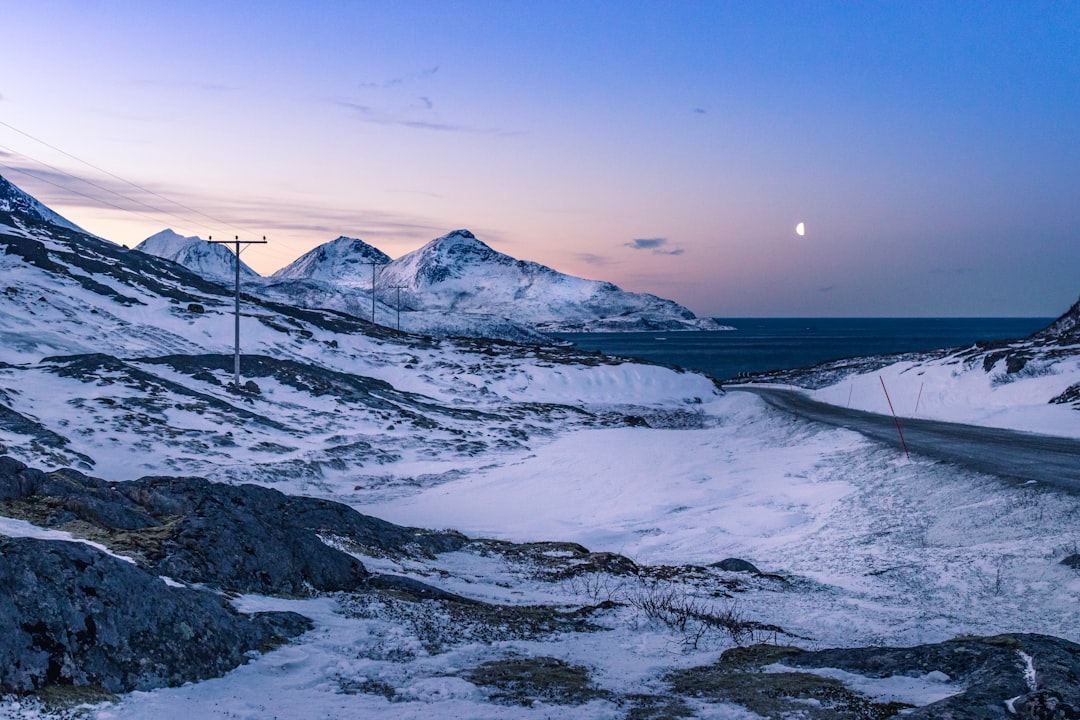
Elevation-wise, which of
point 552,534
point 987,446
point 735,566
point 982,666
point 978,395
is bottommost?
point 552,534

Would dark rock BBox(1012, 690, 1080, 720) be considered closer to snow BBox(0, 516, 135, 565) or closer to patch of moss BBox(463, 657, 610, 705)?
patch of moss BBox(463, 657, 610, 705)

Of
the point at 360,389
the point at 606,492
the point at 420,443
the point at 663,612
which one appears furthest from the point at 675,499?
the point at 360,389

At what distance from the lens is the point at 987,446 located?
25500 millimetres

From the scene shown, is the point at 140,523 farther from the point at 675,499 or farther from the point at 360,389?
the point at 360,389

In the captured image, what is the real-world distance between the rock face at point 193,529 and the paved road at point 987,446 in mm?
17314

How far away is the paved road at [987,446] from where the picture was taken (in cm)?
1983

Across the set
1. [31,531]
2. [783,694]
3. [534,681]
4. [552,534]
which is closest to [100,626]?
[31,531]

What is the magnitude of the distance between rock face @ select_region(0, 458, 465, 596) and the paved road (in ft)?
56.8

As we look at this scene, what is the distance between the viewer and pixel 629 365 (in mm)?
73250

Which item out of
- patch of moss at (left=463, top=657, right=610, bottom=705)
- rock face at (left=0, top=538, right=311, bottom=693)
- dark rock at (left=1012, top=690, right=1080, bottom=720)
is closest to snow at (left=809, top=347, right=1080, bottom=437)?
dark rock at (left=1012, top=690, right=1080, bottom=720)

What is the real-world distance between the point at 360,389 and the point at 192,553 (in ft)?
130

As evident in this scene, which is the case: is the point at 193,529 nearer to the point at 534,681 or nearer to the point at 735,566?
the point at 534,681

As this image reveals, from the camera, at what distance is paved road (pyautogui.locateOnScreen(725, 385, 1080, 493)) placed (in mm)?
19828

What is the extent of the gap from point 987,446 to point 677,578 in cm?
1710
